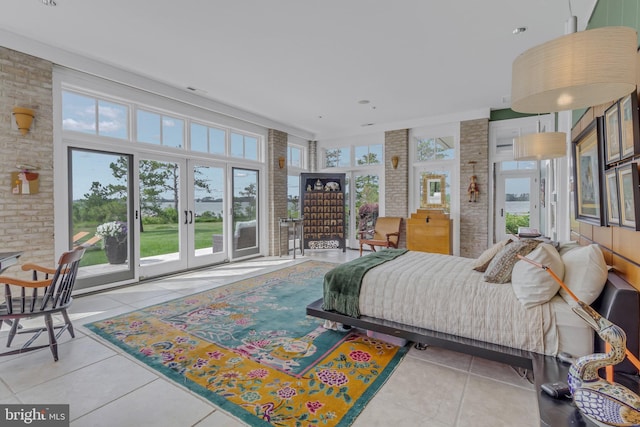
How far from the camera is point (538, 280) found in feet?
6.74

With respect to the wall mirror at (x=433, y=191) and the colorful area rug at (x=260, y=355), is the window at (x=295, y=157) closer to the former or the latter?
the wall mirror at (x=433, y=191)

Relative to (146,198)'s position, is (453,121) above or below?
above

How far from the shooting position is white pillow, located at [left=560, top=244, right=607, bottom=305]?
6.07 feet

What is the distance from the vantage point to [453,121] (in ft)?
21.0

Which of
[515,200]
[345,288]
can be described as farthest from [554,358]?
[515,200]

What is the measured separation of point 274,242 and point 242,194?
133 cm

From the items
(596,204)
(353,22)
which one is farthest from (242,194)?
(596,204)

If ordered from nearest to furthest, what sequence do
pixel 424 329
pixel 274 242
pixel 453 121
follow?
1. pixel 424 329
2. pixel 453 121
3. pixel 274 242

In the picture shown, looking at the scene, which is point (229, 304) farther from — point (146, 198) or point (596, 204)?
point (596, 204)

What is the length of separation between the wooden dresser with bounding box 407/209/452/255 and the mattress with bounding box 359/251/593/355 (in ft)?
10.7

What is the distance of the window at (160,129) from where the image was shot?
477 cm

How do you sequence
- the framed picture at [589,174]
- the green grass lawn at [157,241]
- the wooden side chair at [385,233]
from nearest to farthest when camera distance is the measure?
the framed picture at [589,174] → the green grass lawn at [157,241] → the wooden side chair at [385,233]

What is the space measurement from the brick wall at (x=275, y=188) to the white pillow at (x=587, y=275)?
222 inches

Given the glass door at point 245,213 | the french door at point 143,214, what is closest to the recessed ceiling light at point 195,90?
the french door at point 143,214
